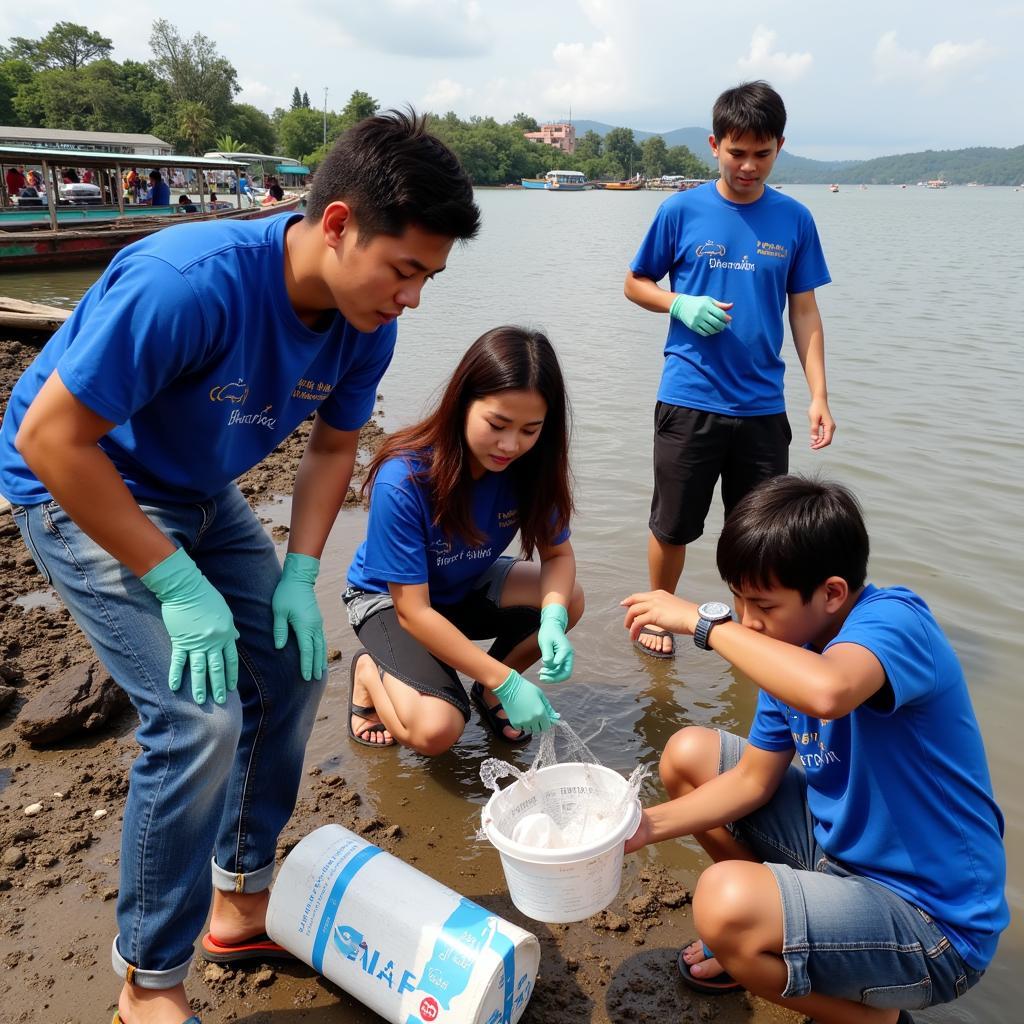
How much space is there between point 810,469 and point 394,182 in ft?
16.7

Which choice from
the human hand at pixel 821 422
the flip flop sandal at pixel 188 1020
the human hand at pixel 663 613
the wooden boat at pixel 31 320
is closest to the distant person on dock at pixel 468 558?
the human hand at pixel 663 613

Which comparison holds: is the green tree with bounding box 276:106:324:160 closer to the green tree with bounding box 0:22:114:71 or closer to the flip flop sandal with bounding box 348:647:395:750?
the green tree with bounding box 0:22:114:71

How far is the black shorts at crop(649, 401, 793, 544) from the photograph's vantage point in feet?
11.5

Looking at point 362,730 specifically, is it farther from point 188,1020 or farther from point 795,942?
point 795,942

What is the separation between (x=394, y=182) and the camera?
1.76m

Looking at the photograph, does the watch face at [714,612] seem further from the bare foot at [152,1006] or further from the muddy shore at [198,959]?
the bare foot at [152,1006]

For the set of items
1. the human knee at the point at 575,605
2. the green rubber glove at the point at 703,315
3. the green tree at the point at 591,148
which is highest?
the green tree at the point at 591,148

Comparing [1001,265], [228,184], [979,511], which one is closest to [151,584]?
[979,511]

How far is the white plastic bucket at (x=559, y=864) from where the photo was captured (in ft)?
5.74

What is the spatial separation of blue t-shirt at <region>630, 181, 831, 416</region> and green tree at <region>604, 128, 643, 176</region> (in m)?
131

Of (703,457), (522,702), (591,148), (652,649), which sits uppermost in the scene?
(591,148)

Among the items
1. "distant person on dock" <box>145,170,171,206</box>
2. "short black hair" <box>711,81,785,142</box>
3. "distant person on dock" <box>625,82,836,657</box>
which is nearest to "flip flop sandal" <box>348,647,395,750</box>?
"distant person on dock" <box>625,82,836,657</box>

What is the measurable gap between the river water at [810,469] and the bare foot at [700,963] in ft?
1.26

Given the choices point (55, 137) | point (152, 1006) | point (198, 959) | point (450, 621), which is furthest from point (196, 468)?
point (55, 137)
